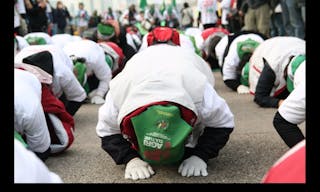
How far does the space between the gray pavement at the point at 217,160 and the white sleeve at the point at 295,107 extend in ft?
0.98

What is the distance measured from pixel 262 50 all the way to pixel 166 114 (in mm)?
2690

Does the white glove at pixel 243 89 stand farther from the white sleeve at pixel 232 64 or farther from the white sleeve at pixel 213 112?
the white sleeve at pixel 213 112

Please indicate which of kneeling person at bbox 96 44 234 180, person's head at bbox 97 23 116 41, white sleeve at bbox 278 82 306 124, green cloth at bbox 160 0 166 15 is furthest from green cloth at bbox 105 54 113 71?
green cloth at bbox 160 0 166 15

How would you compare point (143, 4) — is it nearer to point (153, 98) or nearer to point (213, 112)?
point (213, 112)

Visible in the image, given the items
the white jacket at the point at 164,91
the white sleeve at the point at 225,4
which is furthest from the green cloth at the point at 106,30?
the white jacket at the point at 164,91

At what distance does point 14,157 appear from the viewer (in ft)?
3.79

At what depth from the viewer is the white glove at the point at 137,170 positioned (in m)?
2.46

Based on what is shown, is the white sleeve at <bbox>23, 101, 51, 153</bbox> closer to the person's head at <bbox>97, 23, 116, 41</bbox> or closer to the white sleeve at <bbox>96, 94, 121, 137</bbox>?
the white sleeve at <bbox>96, 94, 121, 137</bbox>

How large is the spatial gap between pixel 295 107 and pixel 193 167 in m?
0.55

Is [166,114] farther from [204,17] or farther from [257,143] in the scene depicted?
[204,17]

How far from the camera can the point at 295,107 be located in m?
2.39

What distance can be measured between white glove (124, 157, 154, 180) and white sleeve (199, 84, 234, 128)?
344 millimetres

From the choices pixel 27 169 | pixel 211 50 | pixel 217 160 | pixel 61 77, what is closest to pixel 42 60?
pixel 61 77
